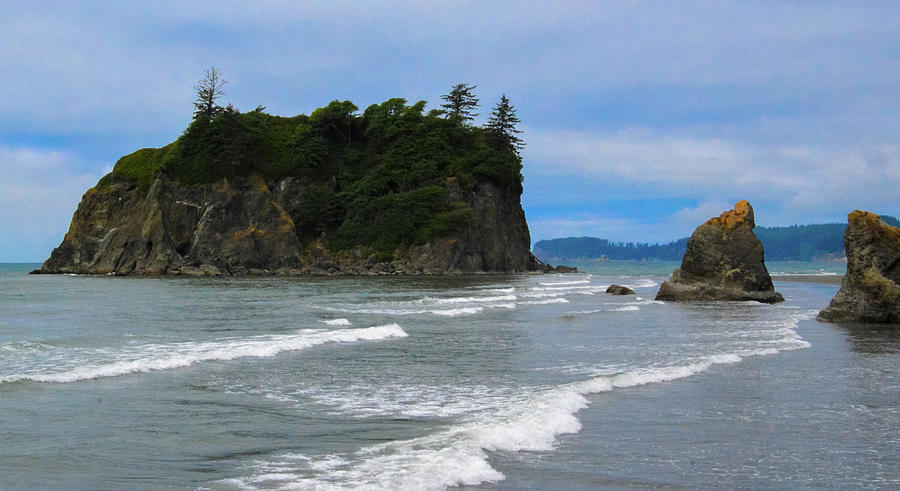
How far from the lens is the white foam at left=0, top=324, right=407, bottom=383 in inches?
441

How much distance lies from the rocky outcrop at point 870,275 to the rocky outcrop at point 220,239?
5451 cm

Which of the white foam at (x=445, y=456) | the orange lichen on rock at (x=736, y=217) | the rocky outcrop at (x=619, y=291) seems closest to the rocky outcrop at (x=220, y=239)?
the rocky outcrop at (x=619, y=291)

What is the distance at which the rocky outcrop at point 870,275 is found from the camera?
20078 millimetres

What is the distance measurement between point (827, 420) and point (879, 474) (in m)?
2.29

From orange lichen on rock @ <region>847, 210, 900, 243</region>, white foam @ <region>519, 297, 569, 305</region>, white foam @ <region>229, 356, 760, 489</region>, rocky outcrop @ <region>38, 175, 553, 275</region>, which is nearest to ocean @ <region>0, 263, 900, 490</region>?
white foam @ <region>229, 356, 760, 489</region>

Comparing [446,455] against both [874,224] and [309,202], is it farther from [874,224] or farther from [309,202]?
[309,202]

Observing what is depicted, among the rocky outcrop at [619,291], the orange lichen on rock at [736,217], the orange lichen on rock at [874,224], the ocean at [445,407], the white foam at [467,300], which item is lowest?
the ocean at [445,407]

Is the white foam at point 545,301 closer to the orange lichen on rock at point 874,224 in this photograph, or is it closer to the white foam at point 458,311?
the white foam at point 458,311

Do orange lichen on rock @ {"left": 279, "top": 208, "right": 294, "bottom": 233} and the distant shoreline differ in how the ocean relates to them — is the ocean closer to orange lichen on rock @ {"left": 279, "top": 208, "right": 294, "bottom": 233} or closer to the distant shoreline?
the distant shoreline

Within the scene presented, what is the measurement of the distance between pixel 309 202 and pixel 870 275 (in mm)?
67060

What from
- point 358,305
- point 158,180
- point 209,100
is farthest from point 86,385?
point 209,100

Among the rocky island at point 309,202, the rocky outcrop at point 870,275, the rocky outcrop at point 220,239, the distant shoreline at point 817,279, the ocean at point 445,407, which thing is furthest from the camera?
the rocky island at point 309,202

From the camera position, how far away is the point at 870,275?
798 inches

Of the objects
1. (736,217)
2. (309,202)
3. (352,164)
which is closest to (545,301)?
(736,217)
